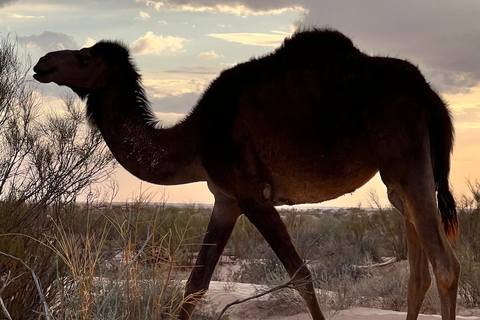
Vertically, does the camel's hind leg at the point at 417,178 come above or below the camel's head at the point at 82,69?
below

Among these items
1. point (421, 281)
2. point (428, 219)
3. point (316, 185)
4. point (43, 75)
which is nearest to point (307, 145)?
point (316, 185)

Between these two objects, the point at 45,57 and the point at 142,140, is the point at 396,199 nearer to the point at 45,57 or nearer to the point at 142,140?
the point at 142,140

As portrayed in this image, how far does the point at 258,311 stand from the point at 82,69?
192 inches

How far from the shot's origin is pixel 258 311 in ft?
34.0

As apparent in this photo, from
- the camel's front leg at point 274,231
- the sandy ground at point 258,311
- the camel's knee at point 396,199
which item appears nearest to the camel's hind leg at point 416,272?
the camel's knee at point 396,199

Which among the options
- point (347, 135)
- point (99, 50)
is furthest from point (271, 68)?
point (99, 50)

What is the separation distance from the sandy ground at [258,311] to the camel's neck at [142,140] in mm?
3291

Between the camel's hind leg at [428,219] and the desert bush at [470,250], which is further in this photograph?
the desert bush at [470,250]

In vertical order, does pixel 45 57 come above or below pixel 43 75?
above

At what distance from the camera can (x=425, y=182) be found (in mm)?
6227

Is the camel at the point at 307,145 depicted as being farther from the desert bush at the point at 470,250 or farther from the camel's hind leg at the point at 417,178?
the desert bush at the point at 470,250

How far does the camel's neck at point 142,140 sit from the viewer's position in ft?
23.0

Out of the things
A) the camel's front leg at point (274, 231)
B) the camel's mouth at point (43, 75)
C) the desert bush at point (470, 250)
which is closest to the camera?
the camel's front leg at point (274, 231)

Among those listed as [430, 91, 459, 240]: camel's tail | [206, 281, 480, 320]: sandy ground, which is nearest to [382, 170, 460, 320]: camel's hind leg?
[430, 91, 459, 240]: camel's tail
